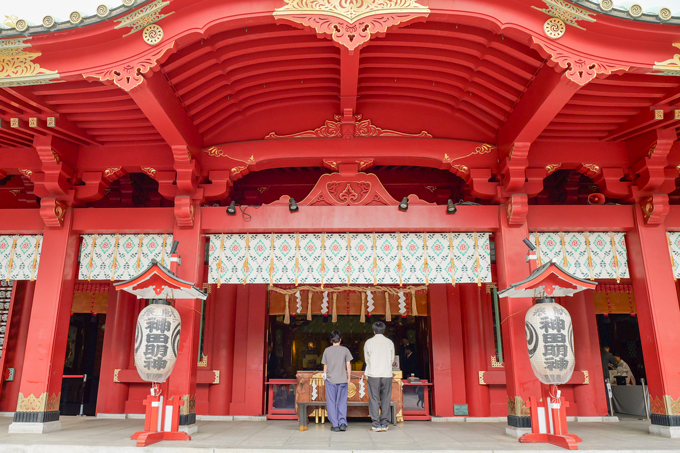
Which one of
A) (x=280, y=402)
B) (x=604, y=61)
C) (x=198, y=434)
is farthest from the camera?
(x=280, y=402)

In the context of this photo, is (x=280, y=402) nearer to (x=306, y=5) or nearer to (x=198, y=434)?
(x=198, y=434)

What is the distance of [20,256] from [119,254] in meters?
1.44

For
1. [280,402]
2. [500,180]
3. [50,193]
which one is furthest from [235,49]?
[280,402]

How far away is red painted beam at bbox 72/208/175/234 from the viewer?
6.78m

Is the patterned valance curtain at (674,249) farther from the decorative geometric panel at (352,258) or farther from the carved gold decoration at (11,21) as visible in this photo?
the carved gold decoration at (11,21)

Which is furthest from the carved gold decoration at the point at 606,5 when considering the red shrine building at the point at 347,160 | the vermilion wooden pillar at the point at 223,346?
the vermilion wooden pillar at the point at 223,346

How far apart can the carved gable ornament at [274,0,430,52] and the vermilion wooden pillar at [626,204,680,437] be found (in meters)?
4.43

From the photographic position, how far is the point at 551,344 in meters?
5.21

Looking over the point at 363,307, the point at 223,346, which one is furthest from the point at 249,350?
the point at 363,307

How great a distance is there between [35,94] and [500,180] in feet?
20.0

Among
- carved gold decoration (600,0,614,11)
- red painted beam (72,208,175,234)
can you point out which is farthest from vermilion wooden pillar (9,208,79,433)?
carved gold decoration (600,0,614,11)

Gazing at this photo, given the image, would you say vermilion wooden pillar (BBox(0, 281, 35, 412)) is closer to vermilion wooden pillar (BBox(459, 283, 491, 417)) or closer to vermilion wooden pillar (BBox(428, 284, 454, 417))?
vermilion wooden pillar (BBox(428, 284, 454, 417))

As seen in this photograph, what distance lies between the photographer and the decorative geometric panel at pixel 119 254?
6.77 m

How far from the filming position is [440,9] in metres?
4.70
